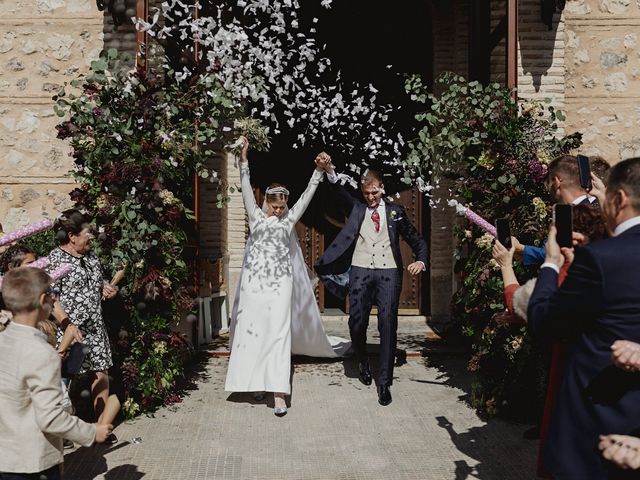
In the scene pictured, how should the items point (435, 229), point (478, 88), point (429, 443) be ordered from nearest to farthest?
point (429, 443)
point (478, 88)
point (435, 229)

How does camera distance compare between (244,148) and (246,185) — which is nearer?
(244,148)

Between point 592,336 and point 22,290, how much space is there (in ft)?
7.80

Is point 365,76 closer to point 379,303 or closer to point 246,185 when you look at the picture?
point 246,185

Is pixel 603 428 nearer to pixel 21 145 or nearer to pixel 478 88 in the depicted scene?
pixel 478 88

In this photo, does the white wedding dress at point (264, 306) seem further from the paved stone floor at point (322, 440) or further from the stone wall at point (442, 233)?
the stone wall at point (442, 233)

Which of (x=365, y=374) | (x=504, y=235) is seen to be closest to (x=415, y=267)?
(x=365, y=374)

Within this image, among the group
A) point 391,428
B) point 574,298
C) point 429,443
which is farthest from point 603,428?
point 391,428

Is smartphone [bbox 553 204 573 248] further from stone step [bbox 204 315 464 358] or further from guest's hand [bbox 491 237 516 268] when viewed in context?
stone step [bbox 204 315 464 358]

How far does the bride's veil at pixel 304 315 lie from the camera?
6.57 meters

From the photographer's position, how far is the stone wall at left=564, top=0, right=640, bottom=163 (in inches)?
323

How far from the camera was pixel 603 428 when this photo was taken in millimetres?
2449

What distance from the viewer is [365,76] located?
392 inches

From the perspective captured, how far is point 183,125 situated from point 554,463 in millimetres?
4040

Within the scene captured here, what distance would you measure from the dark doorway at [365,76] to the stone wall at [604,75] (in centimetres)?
218
